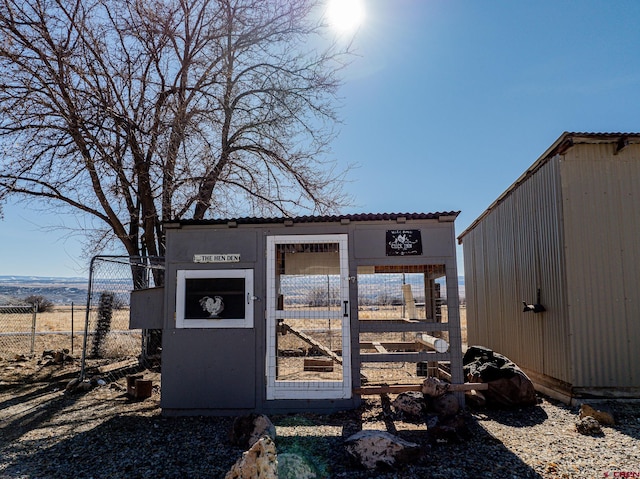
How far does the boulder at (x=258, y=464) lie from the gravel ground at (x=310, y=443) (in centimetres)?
93

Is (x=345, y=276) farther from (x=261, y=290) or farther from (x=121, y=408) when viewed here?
(x=121, y=408)

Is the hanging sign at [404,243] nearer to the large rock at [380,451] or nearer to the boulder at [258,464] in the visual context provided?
the large rock at [380,451]

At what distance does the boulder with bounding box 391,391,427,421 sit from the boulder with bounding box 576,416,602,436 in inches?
72.0

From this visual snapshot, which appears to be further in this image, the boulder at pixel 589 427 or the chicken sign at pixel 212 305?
the chicken sign at pixel 212 305

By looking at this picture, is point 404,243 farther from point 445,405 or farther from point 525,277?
point 525,277

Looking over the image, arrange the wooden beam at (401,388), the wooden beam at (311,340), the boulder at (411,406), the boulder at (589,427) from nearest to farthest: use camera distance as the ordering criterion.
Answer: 1. the boulder at (589,427)
2. the boulder at (411,406)
3. the wooden beam at (401,388)
4. the wooden beam at (311,340)

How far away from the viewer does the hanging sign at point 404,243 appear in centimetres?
632

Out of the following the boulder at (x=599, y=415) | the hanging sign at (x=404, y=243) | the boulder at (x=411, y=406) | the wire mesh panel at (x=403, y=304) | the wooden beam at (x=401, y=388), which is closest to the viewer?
the boulder at (x=599, y=415)

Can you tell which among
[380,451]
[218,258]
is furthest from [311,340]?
[380,451]

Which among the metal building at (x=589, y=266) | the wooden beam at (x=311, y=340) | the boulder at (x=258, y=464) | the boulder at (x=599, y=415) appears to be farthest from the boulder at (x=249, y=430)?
the metal building at (x=589, y=266)

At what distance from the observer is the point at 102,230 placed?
10.6 m

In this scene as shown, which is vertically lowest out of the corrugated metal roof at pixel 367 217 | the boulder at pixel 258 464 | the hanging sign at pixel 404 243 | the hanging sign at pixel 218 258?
the boulder at pixel 258 464

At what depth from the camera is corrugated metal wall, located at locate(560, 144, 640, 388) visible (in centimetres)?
665

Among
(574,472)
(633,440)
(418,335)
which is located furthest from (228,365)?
(633,440)
